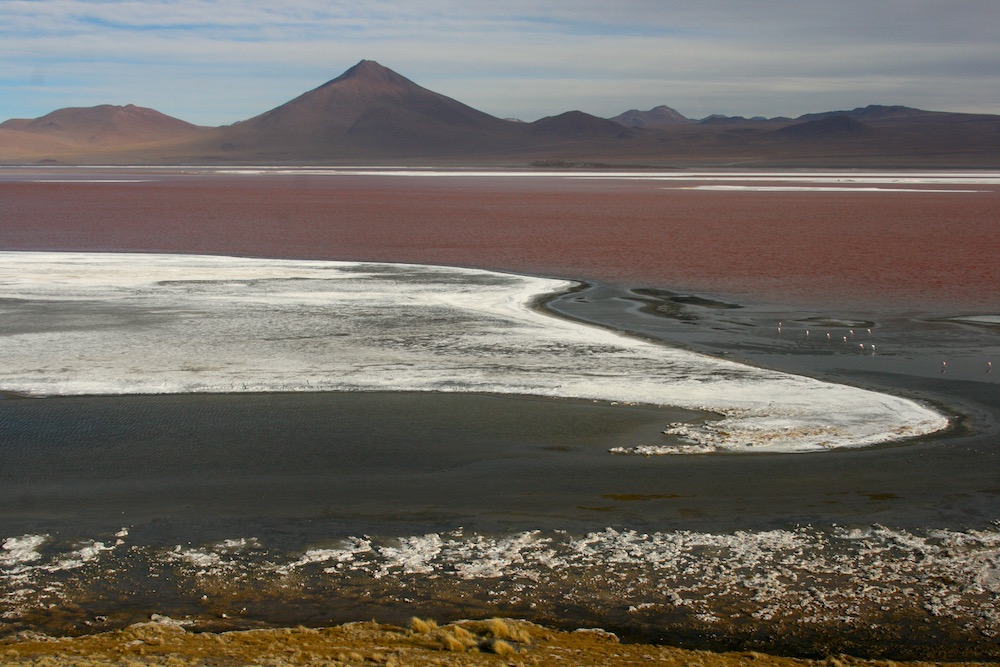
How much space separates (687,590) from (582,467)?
6.25ft

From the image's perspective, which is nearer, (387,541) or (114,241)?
(387,541)

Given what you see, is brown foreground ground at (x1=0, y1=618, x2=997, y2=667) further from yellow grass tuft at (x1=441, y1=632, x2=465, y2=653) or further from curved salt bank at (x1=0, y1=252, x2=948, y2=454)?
curved salt bank at (x1=0, y1=252, x2=948, y2=454)

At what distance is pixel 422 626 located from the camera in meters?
4.31

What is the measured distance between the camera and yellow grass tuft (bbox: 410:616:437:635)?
4293 millimetres

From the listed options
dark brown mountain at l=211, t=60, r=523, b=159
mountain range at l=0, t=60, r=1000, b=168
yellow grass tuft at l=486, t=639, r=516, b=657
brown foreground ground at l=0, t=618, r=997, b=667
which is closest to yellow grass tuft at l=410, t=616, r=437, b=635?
brown foreground ground at l=0, t=618, r=997, b=667

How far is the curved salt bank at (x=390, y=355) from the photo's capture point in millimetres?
7789

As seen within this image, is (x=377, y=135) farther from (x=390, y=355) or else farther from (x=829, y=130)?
(x=390, y=355)

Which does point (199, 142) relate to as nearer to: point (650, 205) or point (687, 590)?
point (650, 205)

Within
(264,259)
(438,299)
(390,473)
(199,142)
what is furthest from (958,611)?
(199,142)

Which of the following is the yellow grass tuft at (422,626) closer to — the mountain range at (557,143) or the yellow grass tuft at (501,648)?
the yellow grass tuft at (501,648)

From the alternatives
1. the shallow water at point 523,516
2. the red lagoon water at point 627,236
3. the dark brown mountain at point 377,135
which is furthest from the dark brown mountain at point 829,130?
the shallow water at point 523,516

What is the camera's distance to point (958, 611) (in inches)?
179

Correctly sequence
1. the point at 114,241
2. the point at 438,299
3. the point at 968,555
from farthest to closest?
the point at 114,241 < the point at 438,299 < the point at 968,555

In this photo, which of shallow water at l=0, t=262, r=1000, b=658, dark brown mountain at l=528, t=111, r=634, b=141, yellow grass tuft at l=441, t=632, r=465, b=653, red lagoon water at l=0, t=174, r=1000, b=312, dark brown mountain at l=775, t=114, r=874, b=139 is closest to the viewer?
yellow grass tuft at l=441, t=632, r=465, b=653
